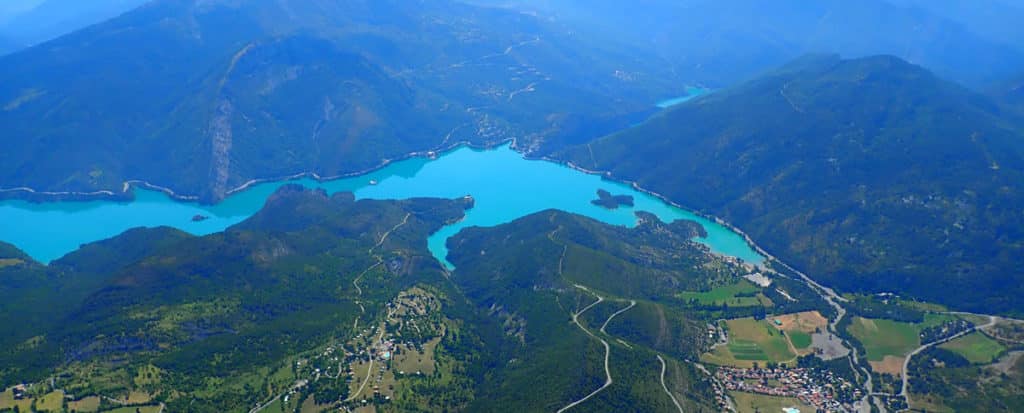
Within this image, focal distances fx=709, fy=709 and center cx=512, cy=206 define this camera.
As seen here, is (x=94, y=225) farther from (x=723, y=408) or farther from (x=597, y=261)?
(x=723, y=408)

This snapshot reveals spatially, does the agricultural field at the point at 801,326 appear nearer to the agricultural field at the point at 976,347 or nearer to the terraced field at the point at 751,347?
the terraced field at the point at 751,347

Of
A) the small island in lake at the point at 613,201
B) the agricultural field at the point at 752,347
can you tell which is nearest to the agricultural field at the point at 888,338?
the agricultural field at the point at 752,347

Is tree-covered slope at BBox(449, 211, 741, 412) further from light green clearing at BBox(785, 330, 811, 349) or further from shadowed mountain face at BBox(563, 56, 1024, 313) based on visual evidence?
shadowed mountain face at BBox(563, 56, 1024, 313)

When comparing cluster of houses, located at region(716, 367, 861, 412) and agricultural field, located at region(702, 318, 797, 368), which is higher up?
cluster of houses, located at region(716, 367, 861, 412)

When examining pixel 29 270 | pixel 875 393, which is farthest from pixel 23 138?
pixel 875 393

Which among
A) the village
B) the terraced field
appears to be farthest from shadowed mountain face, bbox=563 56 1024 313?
the village
